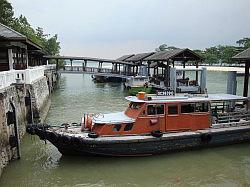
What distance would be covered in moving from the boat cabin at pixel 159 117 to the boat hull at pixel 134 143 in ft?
1.17

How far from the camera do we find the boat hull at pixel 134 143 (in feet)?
39.0

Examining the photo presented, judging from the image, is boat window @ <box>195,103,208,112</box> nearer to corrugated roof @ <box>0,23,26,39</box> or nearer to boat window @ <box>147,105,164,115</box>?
boat window @ <box>147,105,164,115</box>

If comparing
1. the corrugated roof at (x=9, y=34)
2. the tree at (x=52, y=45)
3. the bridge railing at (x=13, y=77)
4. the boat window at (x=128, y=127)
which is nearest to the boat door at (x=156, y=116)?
the boat window at (x=128, y=127)

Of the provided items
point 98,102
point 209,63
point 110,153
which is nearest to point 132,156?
point 110,153

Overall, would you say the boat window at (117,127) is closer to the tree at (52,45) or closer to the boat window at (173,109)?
the boat window at (173,109)

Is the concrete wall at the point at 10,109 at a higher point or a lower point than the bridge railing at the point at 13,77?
lower

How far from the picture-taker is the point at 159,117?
12.9 m

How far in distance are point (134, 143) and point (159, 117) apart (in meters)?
1.57

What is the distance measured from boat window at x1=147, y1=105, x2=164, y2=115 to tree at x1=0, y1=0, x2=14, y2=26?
35402 mm

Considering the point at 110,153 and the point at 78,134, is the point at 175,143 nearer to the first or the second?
the point at 110,153

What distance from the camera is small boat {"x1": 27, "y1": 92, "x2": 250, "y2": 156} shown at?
1203 cm

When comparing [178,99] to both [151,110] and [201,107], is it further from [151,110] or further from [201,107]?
[151,110]

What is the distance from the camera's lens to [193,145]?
13.3 metres

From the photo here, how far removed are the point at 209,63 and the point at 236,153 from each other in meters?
93.5
